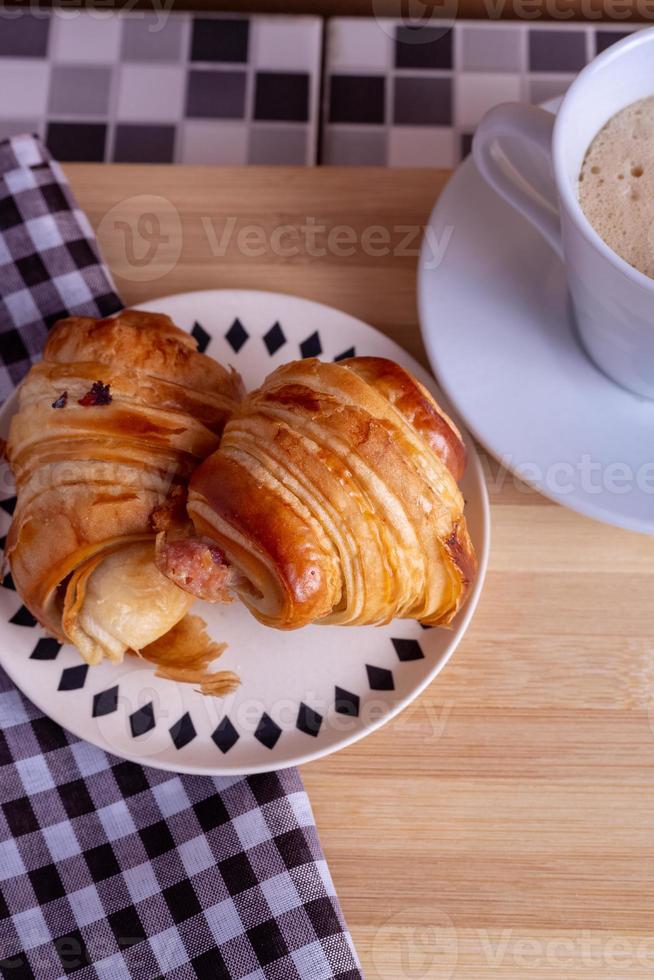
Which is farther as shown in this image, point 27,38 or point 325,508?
point 27,38

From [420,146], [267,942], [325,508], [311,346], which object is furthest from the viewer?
[420,146]

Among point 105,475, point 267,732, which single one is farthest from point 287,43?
point 267,732

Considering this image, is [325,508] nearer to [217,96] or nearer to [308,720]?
[308,720]

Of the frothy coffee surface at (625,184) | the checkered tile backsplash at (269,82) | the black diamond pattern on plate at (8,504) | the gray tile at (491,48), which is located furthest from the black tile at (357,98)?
the black diamond pattern on plate at (8,504)

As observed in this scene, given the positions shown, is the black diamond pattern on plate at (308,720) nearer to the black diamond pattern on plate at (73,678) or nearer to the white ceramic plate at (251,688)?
the white ceramic plate at (251,688)

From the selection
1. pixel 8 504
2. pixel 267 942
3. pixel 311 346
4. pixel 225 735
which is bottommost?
pixel 267 942

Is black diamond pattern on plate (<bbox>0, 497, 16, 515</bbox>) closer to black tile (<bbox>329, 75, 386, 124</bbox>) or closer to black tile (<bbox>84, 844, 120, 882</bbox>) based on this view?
black tile (<bbox>84, 844, 120, 882</bbox>)

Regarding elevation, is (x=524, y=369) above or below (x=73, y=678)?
above
